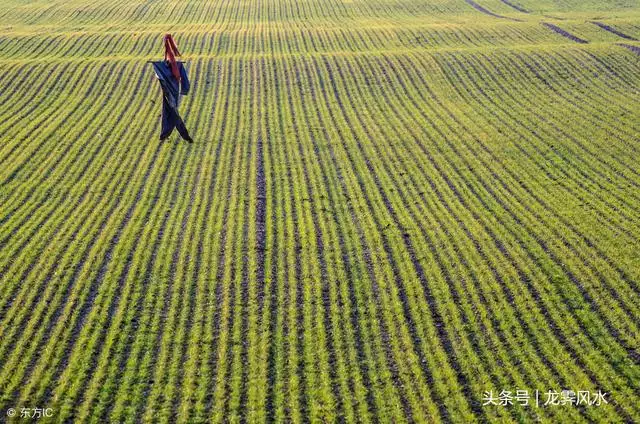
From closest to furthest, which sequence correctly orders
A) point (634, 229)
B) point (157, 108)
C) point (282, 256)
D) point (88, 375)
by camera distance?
1. point (88, 375)
2. point (282, 256)
3. point (634, 229)
4. point (157, 108)

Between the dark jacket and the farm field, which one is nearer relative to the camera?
the farm field

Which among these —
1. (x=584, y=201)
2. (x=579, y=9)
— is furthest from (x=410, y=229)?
(x=579, y=9)

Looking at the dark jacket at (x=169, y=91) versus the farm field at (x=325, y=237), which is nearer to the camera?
the farm field at (x=325, y=237)

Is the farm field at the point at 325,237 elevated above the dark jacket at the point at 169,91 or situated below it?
below

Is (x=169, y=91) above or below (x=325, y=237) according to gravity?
above

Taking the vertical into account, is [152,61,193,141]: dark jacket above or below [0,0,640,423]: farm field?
above

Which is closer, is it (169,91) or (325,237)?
(169,91)

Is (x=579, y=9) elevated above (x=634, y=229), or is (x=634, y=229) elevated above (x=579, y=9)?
(x=579, y=9)

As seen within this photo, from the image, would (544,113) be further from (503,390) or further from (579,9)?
(579,9)
